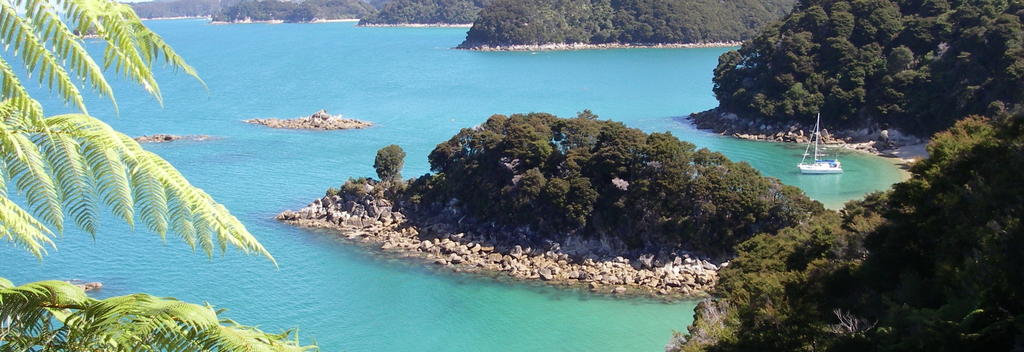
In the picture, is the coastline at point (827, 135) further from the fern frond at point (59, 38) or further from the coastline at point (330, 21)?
the coastline at point (330, 21)

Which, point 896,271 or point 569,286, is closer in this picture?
point 896,271

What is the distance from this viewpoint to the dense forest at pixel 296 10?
611 feet

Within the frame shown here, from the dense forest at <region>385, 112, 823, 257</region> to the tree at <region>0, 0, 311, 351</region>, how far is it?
2271 centimetres

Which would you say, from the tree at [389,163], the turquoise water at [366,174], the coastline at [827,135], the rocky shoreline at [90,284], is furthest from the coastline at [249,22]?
the rocky shoreline at [90,284]

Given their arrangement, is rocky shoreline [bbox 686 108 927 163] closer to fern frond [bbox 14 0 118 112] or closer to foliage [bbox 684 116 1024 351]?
foliage [bbox 684 116 1024 351]

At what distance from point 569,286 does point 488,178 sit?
594 cm

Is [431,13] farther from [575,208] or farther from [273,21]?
[575,208]

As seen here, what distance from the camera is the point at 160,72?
85.2 m

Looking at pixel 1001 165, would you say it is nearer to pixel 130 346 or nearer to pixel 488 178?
pixel 130 346

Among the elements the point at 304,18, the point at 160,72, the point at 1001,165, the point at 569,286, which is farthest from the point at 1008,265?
the point at 304,18

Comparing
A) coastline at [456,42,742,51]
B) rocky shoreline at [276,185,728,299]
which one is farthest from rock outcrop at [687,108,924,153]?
coastline at [456,42,742,51]

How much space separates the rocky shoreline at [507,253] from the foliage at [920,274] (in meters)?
6.95

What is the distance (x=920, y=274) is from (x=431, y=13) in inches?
5872

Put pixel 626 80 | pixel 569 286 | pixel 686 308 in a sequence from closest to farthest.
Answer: pixel 686 308 < pixel 569 286 < pixel 626 80
